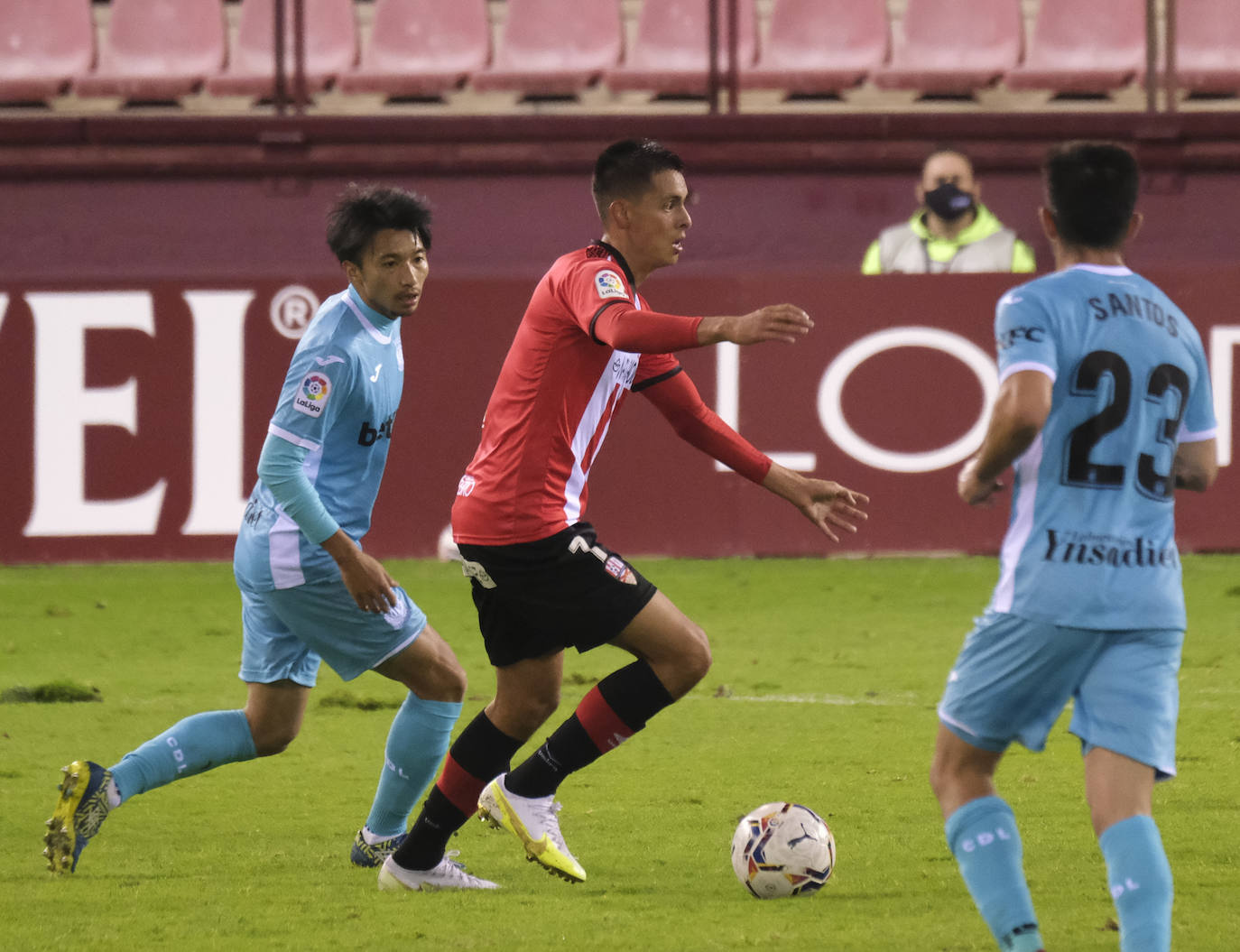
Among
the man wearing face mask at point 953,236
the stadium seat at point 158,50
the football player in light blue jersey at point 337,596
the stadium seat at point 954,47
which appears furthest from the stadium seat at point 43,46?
the football player in light blue jersey at point 337,596

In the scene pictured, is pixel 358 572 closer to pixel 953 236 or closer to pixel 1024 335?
pixel 1024 335

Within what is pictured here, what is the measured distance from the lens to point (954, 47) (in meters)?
13.3

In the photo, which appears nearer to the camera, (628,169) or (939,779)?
A: (939,779)

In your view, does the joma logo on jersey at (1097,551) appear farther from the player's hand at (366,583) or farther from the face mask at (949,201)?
the face mask at (949,201)

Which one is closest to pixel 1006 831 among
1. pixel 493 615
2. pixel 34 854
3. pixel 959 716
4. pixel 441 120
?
pixel 959 716

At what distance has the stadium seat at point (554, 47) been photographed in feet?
43.5

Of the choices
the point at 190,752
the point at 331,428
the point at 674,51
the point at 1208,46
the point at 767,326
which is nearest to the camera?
the point at 767,326

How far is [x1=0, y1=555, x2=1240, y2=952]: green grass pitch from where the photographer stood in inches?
157

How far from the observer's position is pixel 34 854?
4719 mm

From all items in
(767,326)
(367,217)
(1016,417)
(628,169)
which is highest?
(628,169)

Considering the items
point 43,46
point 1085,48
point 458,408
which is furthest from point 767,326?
point 43,46

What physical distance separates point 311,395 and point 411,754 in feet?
2.97

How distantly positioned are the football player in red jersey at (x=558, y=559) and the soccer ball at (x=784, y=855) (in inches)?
14.5

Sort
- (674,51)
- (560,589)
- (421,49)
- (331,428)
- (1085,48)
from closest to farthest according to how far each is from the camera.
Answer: (560,589)
(331,428)
(1085,48)
(674,51)
(421,49)
